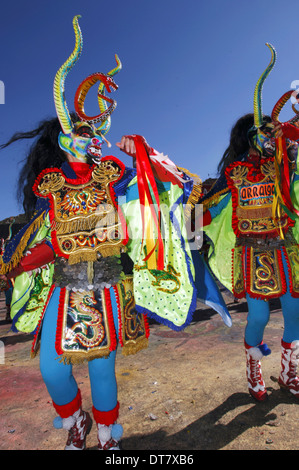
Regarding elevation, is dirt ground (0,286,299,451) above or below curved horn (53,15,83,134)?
below

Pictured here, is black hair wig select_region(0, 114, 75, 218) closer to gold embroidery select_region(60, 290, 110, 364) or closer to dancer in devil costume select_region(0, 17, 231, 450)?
dancer in devil costume select_region(0, 17, 231, 450)

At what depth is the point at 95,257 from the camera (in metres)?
2.15

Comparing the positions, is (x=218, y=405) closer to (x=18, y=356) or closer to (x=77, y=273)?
(x=77, y=273)

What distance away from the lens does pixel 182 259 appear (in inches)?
90.4

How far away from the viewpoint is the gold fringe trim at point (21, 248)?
2.22 metres

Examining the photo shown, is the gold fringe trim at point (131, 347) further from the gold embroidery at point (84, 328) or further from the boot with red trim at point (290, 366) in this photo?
the boot with red trim at point (290, 366)

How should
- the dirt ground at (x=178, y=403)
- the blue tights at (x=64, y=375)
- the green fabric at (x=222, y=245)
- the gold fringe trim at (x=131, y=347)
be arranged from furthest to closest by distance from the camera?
the green fabric at (x=222, y=245), the dirt ground at (x=178, y=403), the gold fringe trim at (x=131, y=347), the blue tights at (x=64, y=375)

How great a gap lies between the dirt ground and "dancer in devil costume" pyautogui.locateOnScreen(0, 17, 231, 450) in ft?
1.90

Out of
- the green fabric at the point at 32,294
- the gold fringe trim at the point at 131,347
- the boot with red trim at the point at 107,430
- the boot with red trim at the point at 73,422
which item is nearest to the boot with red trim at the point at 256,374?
the gold fringe trim at the point at 131,347

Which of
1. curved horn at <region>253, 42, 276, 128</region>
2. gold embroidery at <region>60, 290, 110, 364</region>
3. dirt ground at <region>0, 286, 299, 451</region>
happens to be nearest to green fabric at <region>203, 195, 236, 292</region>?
curved horn at <region>253, 42, 276, 128</region>

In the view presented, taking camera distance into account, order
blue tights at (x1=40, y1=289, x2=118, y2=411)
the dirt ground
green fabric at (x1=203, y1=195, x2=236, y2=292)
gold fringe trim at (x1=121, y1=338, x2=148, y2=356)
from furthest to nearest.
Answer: green fabric at (x1=203, y1=195, x2=236, y2=292) < the dirt ground < gold fringe trim at (x1=121, y1=338, x2=148, y2=356) < blue tights at (x1=40, y1=289, x2=118, y2=411)

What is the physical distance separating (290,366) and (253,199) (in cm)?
151

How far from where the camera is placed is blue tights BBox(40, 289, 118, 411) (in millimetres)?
1986
